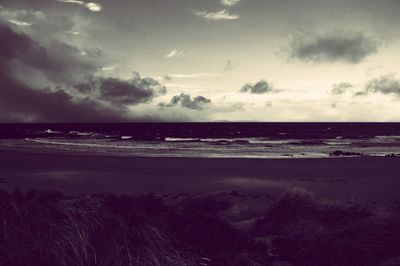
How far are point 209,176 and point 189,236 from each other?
1372 cm

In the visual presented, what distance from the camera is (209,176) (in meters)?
17.0

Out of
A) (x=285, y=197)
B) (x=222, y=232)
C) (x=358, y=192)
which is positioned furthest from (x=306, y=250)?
(x=358, y=192)

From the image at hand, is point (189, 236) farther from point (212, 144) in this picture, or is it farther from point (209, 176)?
point (212, 144)

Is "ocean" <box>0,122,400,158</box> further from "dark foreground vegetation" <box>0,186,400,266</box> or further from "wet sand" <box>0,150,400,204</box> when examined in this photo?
"dark foreground vegetation" <box>0,186,400,266</box>

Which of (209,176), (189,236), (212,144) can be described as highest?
(189,236)

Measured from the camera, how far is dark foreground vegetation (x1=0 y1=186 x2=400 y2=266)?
286 centimetres

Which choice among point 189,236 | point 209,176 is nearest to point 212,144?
point 209,176

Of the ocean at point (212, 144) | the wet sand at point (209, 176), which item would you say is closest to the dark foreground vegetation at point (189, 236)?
the wet sand at point (209, 176)

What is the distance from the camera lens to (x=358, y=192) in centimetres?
1297

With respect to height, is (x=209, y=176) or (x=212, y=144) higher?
(x=212, y=144)

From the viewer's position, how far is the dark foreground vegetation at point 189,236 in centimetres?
286

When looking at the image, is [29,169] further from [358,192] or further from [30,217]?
[30,217]

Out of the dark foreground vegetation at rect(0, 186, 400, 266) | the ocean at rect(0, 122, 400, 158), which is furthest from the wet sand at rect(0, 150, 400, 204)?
the dark foreground vegetation at rect(0, 186, 400, 266)

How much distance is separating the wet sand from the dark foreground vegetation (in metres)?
7.64
